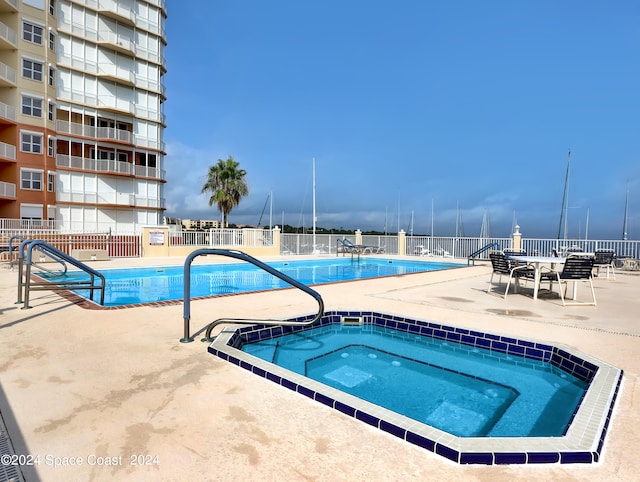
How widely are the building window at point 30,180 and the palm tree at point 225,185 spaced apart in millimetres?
11822

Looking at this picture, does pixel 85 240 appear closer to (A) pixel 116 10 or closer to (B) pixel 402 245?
(B) pixel 402 245

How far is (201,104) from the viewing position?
2794cm

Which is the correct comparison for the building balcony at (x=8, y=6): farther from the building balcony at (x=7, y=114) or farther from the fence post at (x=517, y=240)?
the fence post at (x=517, y=240)

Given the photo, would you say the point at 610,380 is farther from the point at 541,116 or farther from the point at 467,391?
the point at 541,116

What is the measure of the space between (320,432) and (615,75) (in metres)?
46.8

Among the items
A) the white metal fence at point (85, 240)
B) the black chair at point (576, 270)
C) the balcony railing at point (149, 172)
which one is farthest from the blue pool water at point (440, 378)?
the balcony railing at point (149, 172)

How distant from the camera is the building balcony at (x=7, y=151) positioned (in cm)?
2244

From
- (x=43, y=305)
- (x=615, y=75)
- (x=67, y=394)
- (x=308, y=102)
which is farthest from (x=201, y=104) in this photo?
(x=615, y=75)

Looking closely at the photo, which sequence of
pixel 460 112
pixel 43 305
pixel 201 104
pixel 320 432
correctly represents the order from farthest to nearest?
pixel 460 112 < pixel 201 104 < pixel 43 305 < pixel 320 432

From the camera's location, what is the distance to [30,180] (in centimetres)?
2403

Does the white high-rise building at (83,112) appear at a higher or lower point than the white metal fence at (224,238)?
higher

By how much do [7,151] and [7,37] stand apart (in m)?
7.00

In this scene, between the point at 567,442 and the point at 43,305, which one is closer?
the point at 567,442

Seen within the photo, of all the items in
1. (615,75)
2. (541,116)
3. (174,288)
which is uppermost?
(615,75)
